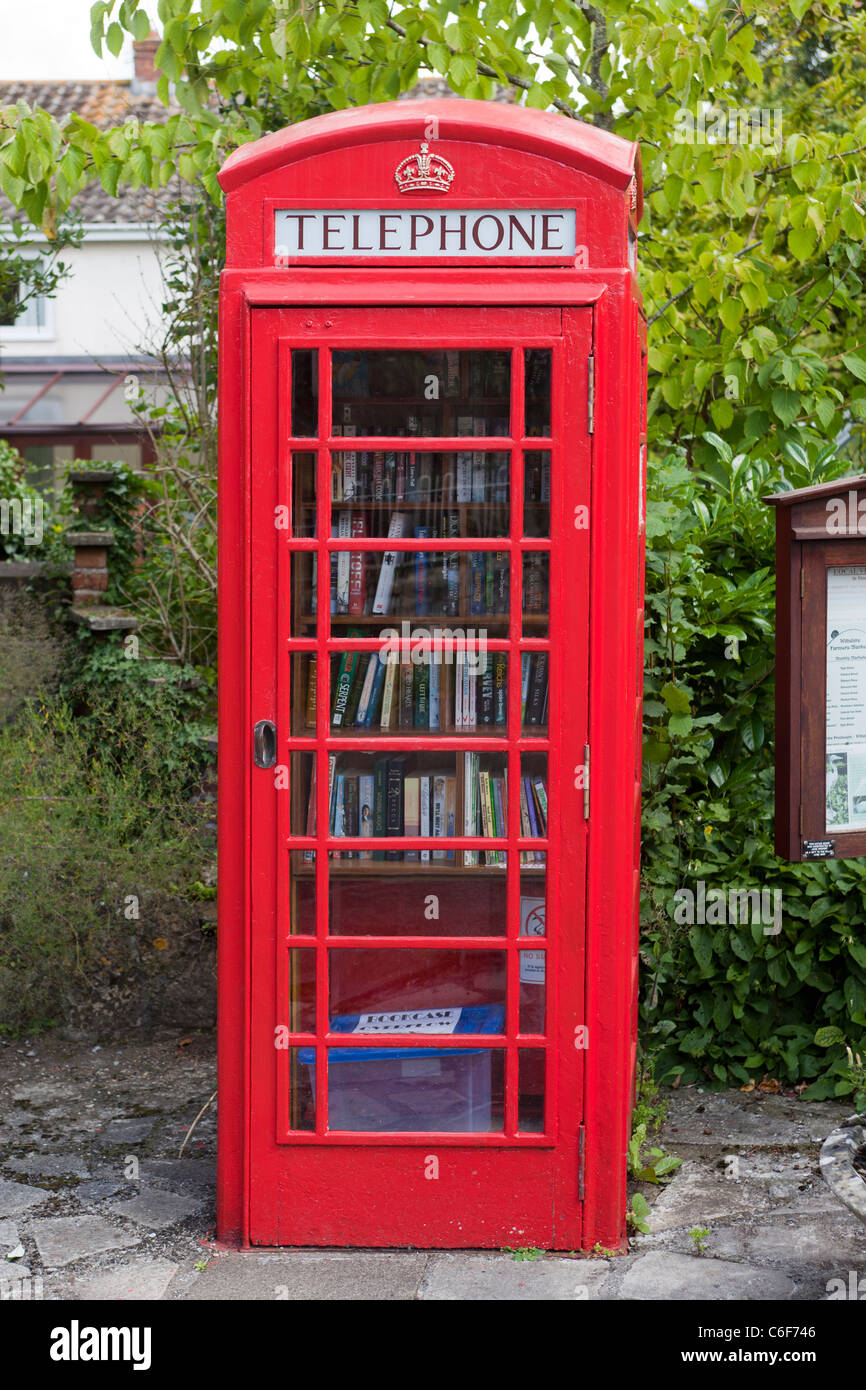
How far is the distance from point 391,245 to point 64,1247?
292 centimetres

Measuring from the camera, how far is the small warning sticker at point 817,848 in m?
3.84

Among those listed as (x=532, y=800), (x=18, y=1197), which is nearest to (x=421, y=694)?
(x=532, y=800)

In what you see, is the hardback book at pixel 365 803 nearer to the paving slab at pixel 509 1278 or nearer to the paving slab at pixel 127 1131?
the paving slab at pixel 509 1278

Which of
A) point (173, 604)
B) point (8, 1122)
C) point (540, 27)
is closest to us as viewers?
point (8, 1122)

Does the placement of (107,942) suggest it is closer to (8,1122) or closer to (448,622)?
(8,1122)

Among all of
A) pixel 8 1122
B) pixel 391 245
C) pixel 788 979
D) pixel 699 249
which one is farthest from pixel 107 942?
pixel 699 249

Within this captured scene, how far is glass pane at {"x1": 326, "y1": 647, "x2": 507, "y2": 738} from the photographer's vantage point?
3564 mm

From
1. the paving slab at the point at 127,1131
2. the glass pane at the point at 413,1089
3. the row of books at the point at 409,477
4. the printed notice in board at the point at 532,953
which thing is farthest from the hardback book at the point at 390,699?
→ the paving slab at the point at 127,1131

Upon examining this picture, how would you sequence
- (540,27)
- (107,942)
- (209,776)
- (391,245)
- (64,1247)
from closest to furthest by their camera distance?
(391,245)
(64,1247)
(540,27)
(107,942)
(209,776)

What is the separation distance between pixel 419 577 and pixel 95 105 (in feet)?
57.2

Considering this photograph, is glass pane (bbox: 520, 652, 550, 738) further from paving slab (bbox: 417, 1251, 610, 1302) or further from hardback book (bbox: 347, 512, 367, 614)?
paving slab (bbox: 417, 1251, 610, 1302)

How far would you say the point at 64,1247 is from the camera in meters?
3.68

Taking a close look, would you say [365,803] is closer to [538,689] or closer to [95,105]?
[538,689]

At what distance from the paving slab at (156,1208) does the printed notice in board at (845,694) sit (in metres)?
2.25
